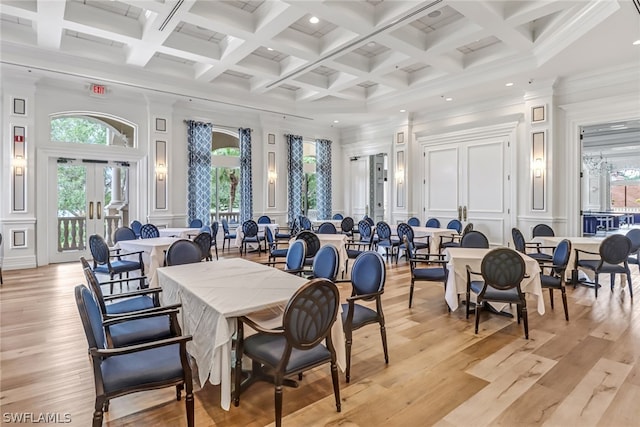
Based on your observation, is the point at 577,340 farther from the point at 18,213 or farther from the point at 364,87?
the point at 18,213

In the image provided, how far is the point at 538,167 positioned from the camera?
7.50 meters

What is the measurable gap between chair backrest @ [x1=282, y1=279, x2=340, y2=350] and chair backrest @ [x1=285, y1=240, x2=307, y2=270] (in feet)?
5.42

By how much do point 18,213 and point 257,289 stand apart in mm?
7125

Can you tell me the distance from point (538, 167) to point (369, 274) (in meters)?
6.34

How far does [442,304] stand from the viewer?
468cm

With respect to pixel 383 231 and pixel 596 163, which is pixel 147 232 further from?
pixel 596 163

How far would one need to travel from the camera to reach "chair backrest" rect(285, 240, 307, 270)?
12.6 ft

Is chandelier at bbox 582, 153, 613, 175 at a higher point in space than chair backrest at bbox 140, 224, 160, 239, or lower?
higher

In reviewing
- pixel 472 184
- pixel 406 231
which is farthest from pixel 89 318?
pixel 472 184

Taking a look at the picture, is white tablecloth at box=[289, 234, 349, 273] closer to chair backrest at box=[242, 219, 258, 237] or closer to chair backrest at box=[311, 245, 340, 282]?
chair backrest at box=[311, 245, 340, 282]

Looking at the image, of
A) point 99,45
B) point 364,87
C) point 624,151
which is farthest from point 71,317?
point 624,151

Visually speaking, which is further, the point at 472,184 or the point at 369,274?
the point at 472,184

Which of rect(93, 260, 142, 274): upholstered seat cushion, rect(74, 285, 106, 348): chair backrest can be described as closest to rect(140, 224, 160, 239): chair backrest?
rect(93, 260, 142, 274): upholstered seat cushion

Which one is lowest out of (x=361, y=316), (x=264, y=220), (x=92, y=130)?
(x=361, y=316)
